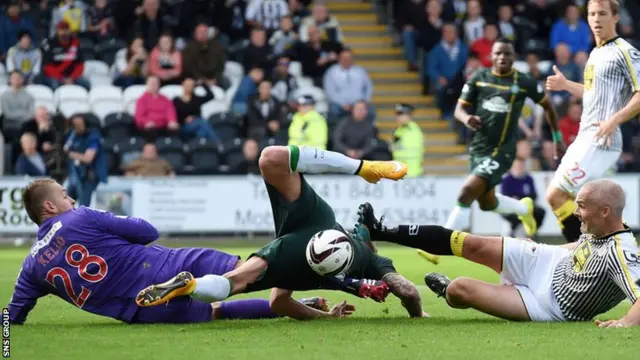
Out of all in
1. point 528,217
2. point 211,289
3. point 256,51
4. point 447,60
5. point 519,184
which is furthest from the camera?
point 447,60

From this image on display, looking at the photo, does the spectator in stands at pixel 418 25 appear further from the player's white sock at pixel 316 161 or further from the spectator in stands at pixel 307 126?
the player's white sock at pixel 316 161

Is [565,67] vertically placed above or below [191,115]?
above

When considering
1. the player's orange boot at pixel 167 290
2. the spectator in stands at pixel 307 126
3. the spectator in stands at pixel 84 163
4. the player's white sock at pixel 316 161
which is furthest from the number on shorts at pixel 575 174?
the spectator in stands at pixel 84 163

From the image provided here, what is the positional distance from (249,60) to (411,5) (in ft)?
13.0

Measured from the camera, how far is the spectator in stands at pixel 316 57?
2394cm

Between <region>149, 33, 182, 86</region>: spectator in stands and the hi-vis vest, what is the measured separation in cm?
479

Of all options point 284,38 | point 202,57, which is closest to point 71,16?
point 202,57

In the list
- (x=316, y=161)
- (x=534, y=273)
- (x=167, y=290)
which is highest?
(x=316, y=161)

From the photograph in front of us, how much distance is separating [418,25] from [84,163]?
335 inches

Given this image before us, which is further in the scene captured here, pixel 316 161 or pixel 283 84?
pixel 283 84

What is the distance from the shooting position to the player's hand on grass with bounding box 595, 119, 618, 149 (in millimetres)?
10750

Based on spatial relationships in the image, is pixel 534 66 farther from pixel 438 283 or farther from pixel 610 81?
pixel 438 283

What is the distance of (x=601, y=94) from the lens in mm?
11086

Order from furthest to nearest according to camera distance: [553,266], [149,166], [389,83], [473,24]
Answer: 1. [389,83]
2. [473,24]
3. [149,166]
4. [553,266]
